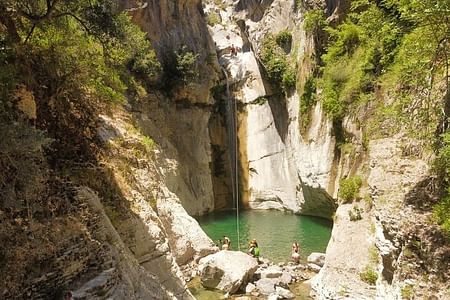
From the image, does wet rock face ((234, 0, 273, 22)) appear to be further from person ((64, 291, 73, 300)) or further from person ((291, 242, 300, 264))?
person ((64, 291, 73, 300))

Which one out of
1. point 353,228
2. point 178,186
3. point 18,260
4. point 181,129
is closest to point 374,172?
point 353,228

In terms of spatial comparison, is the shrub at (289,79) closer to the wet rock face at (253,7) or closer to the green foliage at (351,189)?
the wet rock face at (253,7)

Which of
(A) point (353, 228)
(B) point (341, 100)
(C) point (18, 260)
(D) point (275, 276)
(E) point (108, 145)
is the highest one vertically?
(B) point (341, 100)

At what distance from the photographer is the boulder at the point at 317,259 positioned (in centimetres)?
1759

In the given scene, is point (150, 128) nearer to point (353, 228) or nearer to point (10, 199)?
point (353, 228)

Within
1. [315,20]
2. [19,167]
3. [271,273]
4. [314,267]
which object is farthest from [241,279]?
[315,20]

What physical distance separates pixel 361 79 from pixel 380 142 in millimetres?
5403

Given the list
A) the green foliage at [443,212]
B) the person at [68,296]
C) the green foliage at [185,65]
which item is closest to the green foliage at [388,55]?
the green foliage at [443,212]

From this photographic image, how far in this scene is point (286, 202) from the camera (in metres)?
27.7

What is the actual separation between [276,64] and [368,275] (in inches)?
735

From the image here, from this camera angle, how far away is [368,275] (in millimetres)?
12305

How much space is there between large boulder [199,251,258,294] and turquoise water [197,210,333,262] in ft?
10.9

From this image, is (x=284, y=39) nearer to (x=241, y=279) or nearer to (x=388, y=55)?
(x=388, y=55)

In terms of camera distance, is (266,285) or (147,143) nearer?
(266,285)
